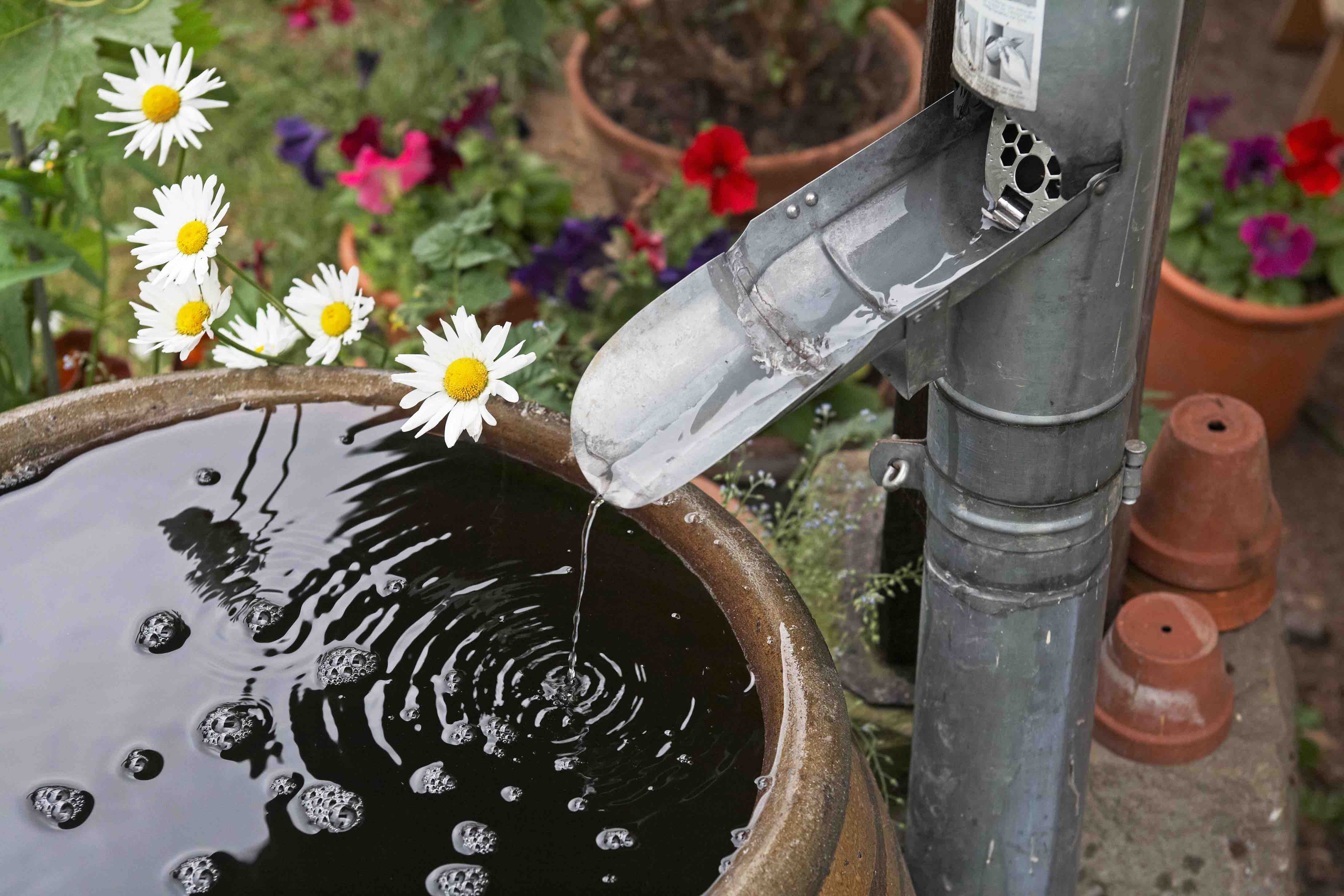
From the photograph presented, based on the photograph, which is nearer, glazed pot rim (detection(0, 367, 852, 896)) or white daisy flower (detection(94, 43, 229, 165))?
glazed pot rim (detection(0, 367, 852, 896))

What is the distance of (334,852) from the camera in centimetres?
89

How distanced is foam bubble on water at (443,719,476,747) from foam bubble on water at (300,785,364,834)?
0.08 meters

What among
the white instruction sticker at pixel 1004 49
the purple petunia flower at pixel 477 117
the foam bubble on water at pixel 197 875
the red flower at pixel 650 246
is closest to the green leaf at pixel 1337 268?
the red flower at pixel 650 246

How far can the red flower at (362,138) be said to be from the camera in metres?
2.31

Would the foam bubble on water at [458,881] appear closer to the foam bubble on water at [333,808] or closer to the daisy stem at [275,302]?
the foam bubble on water at [333,808]

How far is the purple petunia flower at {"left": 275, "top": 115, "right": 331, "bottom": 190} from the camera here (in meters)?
2.46

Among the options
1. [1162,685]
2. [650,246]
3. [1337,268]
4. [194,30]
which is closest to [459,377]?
[194,30]

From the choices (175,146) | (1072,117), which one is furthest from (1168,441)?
(175,146)

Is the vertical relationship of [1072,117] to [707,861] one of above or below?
above

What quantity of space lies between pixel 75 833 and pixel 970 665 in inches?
26.5

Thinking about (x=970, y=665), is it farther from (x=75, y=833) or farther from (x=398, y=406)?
(x=75, y=833)

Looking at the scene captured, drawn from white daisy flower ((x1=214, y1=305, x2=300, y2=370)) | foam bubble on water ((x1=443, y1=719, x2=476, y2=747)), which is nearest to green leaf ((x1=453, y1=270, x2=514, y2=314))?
white daisy flower ((x1=214, y1=305, x2=300, y2=370))

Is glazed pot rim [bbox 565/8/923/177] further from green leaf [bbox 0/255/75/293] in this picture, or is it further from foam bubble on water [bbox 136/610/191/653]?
foam bubble on water [bbox 136/610/191/653]

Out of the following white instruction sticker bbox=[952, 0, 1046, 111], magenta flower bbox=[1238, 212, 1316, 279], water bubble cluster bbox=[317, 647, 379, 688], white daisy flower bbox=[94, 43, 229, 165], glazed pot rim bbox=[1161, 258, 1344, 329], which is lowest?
glazed pot rim bbox=[1161, 258, 1344, 329]
